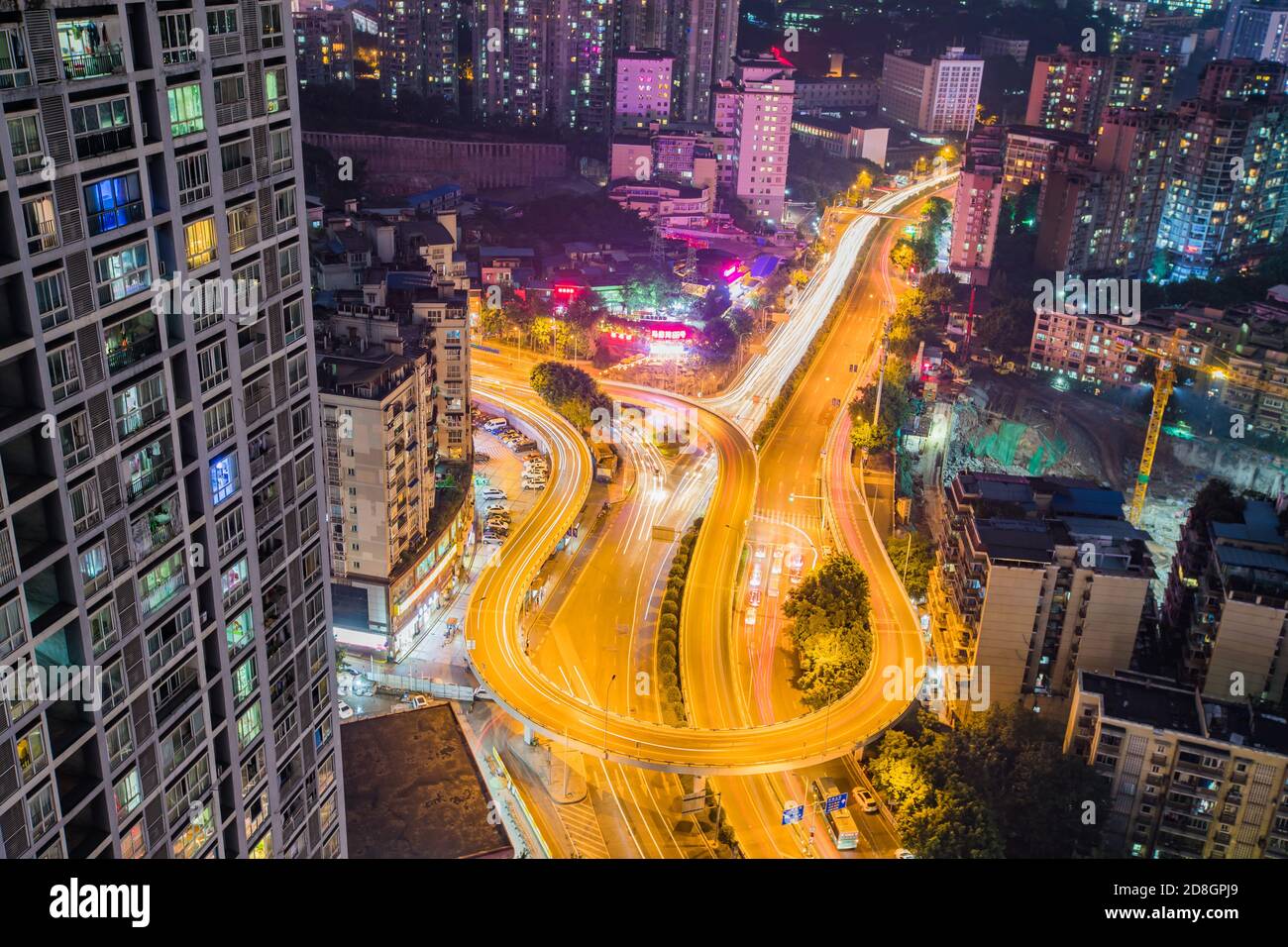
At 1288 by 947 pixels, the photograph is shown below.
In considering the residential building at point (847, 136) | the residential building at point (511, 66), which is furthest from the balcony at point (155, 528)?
the residential building at point (847, 136)

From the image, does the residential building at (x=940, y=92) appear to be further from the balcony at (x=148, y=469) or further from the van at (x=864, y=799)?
the balcony at (x=148, y=469)

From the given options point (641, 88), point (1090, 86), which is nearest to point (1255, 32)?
point (1090, 86)

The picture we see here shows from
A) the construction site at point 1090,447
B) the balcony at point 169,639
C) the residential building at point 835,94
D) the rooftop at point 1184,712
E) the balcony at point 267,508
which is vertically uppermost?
the balcony at point 267,508

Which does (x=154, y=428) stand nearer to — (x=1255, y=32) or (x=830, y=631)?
(x=830, y=631)

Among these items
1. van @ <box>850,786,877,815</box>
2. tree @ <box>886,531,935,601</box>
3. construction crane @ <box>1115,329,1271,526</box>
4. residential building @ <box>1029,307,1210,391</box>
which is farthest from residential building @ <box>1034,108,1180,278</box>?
van @ <box>850,786,877,815</box>

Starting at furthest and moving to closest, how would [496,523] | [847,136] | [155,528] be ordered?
[847,136] → [496,523] → [155,528]

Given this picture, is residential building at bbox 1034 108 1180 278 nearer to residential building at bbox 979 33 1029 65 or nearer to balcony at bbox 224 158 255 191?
residential building at bbox 979 33 1029 65
